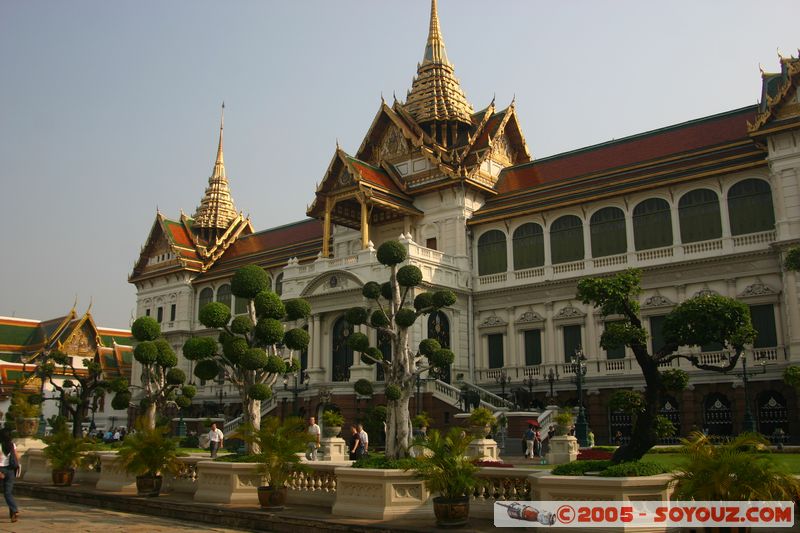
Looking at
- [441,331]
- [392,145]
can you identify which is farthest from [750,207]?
[392,145]

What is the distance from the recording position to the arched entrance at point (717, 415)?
2861 cm

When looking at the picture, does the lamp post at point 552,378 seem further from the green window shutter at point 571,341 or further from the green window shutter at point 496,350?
the green window shutter at point 496,350

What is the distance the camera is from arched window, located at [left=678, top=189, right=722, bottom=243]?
31.3 m

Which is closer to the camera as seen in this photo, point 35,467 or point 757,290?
point 35,467

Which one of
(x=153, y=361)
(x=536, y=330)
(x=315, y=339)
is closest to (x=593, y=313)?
(x=536, y=330)

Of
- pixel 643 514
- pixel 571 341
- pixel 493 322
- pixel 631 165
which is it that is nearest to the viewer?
pixel 643 514

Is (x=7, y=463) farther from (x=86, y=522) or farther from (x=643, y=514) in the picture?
(x=643, y=514)

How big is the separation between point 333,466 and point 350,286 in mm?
21346

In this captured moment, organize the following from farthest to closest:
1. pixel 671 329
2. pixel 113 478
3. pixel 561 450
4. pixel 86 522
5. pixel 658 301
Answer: pixel 658 301 < pixel 561 450 < pixel 113 478 < pixel 671 329 < pixel 86 522

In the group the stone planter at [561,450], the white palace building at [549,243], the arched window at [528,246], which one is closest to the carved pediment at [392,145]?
the white palace building at [549,243]

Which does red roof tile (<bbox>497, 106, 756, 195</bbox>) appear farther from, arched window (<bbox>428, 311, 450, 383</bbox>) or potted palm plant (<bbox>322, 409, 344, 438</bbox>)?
potted palm plant (<bbox>322, 409, 344, 438</bbox>)

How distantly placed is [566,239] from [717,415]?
1012 centimetres

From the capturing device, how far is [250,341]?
1919 centimetres

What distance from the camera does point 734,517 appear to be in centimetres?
921
